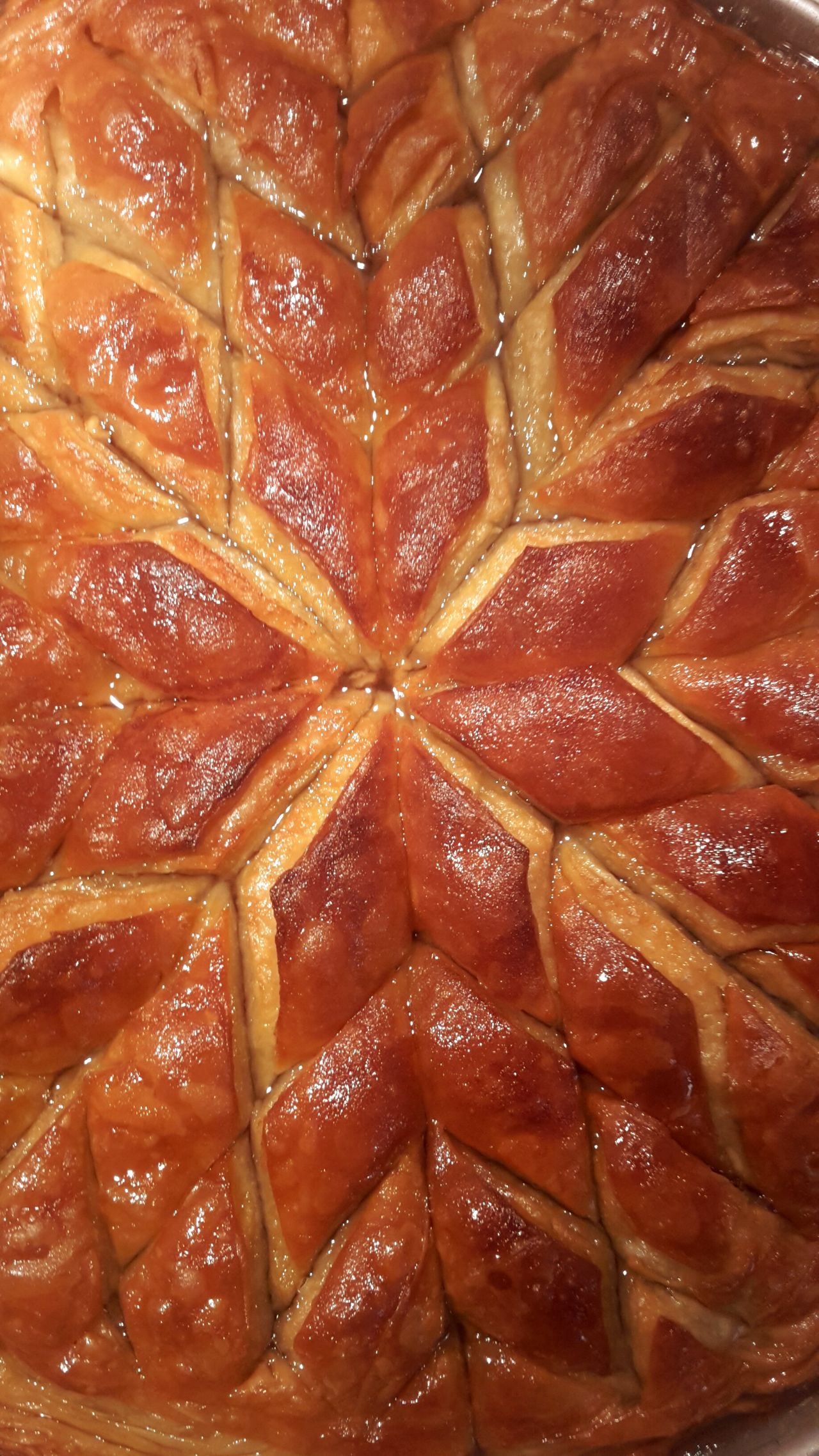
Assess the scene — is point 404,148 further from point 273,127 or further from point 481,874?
point 481,874

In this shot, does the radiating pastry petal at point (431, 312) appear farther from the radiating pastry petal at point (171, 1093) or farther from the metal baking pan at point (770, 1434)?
the metal baking pan at point (770, 1434)

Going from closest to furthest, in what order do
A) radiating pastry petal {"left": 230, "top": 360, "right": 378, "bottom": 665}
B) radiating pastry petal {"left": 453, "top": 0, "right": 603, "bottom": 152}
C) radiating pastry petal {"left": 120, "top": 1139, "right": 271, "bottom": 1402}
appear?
radiating pastry petal {"left": 120, "top": 1139, "right": 271, "bottom": 1402} < radiating pastry petal {"left": 230, "top": 360, "right": 378, "bottom": 665} < radiating pastry petal {"left": 453, "top": 0, "right": 603, "bottom": 152}

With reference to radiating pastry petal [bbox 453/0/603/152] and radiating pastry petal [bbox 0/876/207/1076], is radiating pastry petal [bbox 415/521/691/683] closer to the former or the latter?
radiating pastry petal [bbox 0/876/207/1076]

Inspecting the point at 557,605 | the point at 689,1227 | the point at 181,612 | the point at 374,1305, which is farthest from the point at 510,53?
the point at 374,1305

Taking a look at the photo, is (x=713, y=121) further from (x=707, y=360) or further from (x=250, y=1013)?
(x=250, y=1013)

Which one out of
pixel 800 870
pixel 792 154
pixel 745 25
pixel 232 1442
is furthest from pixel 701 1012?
pixel 745 25

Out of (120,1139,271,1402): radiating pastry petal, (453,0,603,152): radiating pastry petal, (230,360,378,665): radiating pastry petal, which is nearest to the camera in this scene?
(120,1139,271,1402): radiating pastry petal

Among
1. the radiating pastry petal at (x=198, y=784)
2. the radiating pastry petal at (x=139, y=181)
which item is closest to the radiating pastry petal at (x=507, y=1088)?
the radiating pastry petal at (x=198, y=784)

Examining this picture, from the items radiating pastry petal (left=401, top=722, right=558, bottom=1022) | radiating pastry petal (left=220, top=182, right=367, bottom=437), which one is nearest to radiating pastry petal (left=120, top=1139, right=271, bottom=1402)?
radiating pastry petal (left=401, top=722, right=558, bottom=1022)
